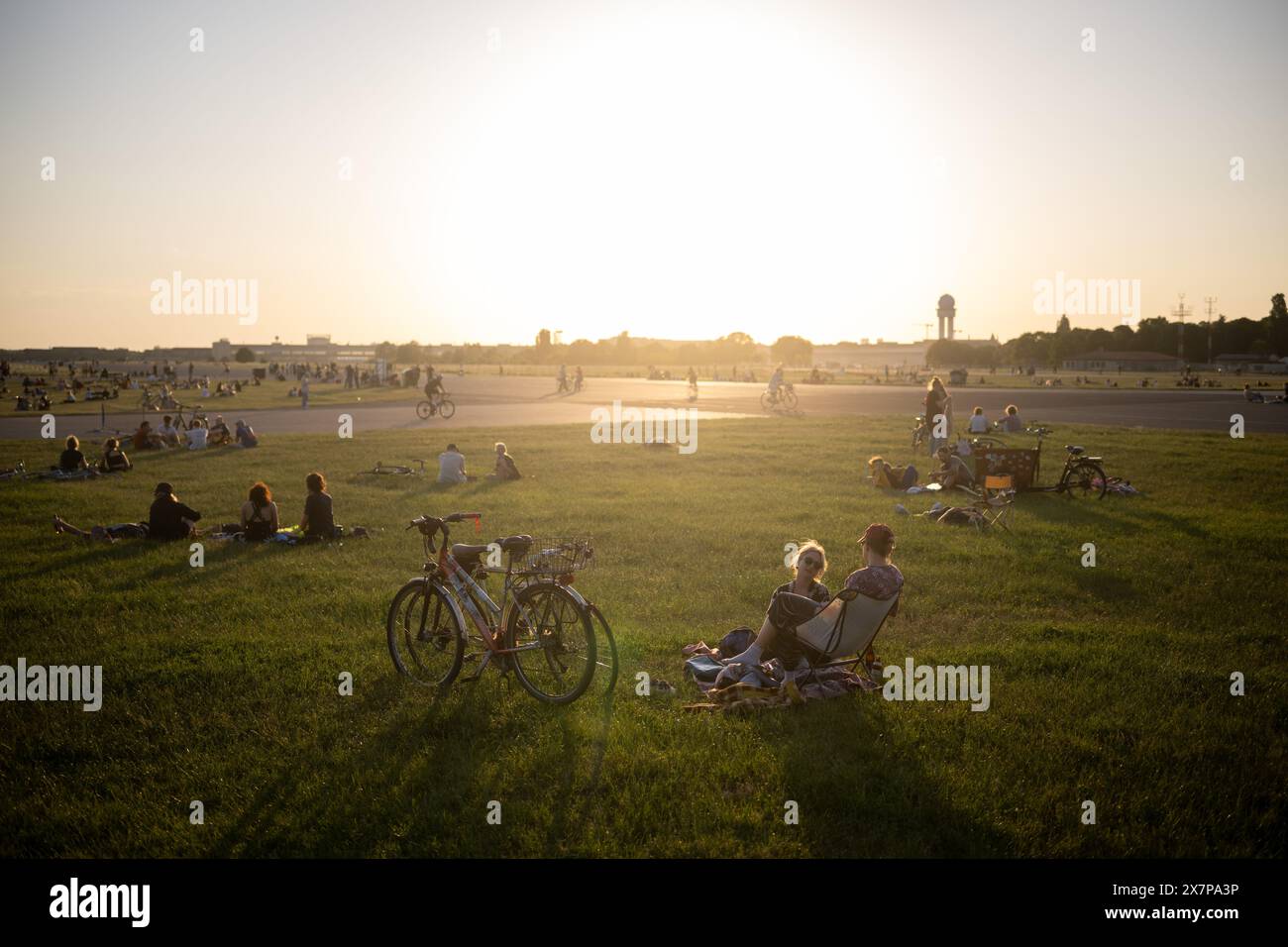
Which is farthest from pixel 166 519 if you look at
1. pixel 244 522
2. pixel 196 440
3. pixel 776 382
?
pixel 776 382

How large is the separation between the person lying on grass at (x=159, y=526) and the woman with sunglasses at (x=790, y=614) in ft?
34.1

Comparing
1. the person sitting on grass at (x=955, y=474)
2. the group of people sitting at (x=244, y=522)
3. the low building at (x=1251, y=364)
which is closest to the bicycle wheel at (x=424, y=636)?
the group of people sitting at (x=244, y=522)

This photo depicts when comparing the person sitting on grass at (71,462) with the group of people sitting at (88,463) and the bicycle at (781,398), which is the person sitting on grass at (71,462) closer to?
the group of people sitting at (88,463)

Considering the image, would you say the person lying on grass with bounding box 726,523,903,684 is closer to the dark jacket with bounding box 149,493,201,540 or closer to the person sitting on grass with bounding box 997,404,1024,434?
the dark jacket with bounding box 149,493,201,540

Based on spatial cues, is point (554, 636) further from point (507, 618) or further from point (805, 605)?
point (805, 605)

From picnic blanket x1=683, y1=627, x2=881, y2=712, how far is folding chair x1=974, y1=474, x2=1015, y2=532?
25.4 ft

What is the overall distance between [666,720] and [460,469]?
535 inches

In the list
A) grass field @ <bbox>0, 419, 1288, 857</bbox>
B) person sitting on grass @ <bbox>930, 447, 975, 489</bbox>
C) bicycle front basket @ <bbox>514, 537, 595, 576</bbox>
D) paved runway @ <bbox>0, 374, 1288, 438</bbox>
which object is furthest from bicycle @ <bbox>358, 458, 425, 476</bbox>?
bicycle front basket @ <bbox>514, 537, 595, 576</bbox>

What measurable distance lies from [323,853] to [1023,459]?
52.3ft

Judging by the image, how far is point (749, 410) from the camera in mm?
43156

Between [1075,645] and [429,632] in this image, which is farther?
[1075,645]

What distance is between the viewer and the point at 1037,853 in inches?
196
